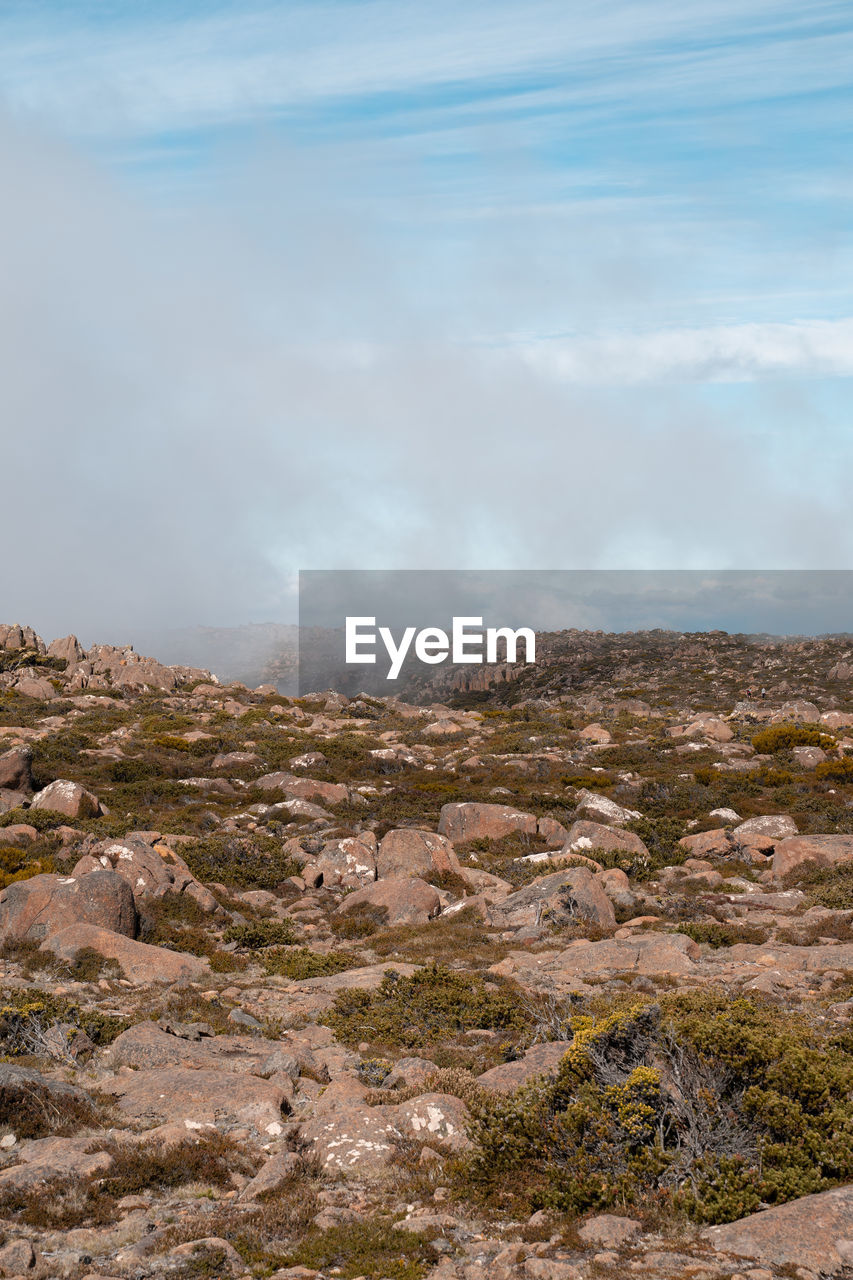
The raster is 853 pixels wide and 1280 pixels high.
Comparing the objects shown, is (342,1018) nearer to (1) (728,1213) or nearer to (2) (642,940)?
(2) (642,940)

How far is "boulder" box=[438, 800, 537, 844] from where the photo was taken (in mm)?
28641

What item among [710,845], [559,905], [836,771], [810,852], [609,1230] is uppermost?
[609,1230]

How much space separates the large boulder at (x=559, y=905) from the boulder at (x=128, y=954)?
25.1 feet

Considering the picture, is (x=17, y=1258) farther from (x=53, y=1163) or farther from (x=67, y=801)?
(x=67, y=801)

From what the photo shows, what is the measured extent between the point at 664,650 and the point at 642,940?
300 feet

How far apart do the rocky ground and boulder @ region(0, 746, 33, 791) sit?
11cm

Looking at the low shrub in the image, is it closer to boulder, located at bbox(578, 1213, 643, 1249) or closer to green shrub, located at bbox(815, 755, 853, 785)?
boulder, located at bbox(578, 1213, 643, 1249)

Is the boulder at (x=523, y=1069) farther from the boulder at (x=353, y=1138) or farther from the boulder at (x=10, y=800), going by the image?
the boulder at (x=10, y=800)

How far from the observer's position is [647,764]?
Result: 135 feet

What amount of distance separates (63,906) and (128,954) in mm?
2165

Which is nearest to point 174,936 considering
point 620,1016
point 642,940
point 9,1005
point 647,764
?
point 9,1005

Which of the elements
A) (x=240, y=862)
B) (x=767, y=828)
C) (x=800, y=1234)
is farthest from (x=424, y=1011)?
(x=767, y=828)

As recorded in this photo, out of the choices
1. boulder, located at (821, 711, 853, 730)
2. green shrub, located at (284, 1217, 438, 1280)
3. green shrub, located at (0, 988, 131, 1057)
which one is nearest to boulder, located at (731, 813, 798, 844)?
green shrub, located at (0, 988, 131, 1057)

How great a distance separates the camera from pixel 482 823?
28797mm
